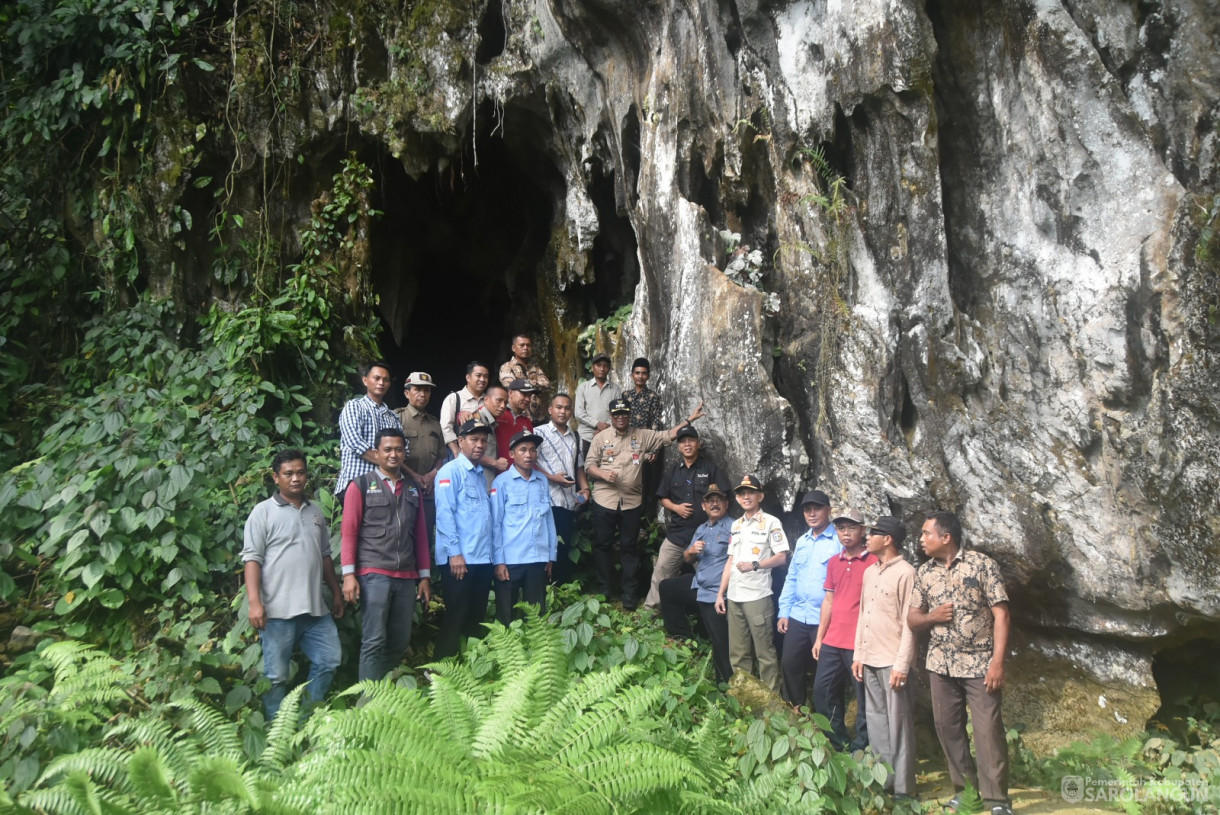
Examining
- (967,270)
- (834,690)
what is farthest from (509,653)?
(967,270)

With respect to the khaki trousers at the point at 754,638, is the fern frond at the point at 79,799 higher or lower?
higher

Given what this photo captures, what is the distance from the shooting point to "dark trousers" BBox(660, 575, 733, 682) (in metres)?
6.73

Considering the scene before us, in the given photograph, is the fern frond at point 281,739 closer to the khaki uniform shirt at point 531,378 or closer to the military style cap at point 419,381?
the military style cap at point 419,381

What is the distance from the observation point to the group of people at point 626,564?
5.24m

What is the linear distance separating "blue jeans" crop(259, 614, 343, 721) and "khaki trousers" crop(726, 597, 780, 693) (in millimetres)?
3180

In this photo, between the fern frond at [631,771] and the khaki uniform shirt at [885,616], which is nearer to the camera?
the fern frond at [631,771]

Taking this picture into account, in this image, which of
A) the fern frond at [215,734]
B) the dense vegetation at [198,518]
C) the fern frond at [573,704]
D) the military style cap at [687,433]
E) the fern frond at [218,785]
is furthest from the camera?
the military style cap at [687,433]

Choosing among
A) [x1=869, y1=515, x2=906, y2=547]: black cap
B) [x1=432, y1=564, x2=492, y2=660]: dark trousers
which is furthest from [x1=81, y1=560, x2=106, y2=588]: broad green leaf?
[x1=869, y1=515, x2=906, y2=547]: black cap

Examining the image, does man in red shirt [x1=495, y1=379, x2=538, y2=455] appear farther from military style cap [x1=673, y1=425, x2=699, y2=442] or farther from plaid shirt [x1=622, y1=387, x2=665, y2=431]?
military style cap [x1=673, y1=425, x2=699, y2=442]

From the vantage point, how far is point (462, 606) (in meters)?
6.19

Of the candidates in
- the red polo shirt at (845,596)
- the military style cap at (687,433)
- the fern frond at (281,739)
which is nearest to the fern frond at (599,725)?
the fern frond at (281,739)

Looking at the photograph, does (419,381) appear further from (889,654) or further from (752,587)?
(889,654)

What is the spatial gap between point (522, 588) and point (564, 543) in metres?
1.35

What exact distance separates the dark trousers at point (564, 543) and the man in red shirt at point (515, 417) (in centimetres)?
90
